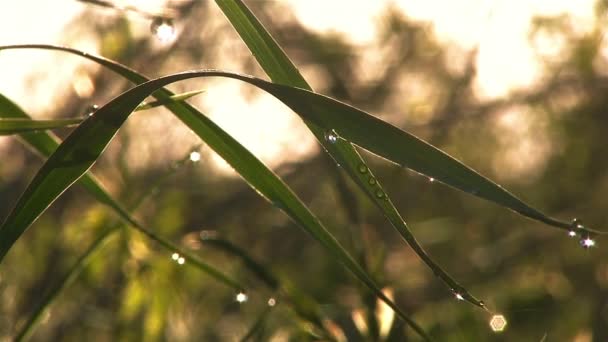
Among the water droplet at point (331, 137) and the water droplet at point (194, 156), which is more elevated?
the water droplet at point (194, 156)

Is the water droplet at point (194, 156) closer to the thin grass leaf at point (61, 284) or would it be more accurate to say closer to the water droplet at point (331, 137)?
the thin grass leaf at point (61, 284)

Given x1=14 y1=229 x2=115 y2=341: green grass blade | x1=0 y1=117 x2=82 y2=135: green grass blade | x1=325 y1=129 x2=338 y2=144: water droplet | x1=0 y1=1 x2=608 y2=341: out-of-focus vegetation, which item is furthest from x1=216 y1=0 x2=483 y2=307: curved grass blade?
x1=0 y1=1 x2=608 y2=341: out-of-focus vegetation

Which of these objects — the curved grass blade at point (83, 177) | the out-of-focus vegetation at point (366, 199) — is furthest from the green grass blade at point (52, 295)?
the out-of-focus vegetation at point (366, 199)

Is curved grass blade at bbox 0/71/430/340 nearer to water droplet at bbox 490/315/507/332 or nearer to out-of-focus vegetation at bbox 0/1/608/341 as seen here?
water droplet at bbox 490/315/507/332

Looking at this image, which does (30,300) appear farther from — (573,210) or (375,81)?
(573,210)

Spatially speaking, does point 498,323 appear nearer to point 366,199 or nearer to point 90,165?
point 90,165

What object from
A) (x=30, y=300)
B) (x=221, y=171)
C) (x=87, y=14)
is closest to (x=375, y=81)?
(x=221, y=171)

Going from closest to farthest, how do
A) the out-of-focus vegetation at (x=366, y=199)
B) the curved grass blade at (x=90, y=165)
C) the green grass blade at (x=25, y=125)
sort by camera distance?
the curved grass blade at (x=90, y=165) → the green grass blade at (x=25, y=125) → the out-of-focus vegetation at (x=366, y=199)
